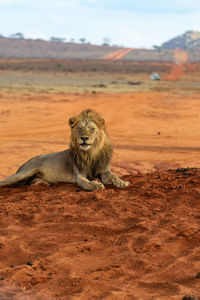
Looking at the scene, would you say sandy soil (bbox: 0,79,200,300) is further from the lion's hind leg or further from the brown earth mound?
the lion's hind leg

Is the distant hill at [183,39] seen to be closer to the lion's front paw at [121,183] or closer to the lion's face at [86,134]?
the lion's front paw at [121,183]

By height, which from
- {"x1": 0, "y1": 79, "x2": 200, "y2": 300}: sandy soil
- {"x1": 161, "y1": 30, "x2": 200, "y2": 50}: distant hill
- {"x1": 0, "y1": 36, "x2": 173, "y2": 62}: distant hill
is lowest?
{"x1": 0, "y1": 79, "x2": 200, "y2": 300}: sandy soil

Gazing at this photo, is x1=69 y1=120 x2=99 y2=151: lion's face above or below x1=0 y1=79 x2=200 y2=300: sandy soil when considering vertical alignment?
above

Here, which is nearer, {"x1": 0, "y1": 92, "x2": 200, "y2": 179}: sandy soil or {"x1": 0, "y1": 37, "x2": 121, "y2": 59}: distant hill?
{"x1": 0, "y1": 92, "x2": 200, "y2": 179}: sandy soil

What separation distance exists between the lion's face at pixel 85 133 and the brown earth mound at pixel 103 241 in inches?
30.8

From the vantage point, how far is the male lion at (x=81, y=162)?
24.4ft

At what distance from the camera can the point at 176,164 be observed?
1170cm

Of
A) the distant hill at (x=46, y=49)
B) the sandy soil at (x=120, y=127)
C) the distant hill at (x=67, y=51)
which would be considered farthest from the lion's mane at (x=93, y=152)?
the distant hill at (x=46, y=49)

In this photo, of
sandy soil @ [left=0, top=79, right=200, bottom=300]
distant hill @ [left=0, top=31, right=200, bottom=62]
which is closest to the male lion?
sandy soil @ [left=0, top=79, right=200, bottom=300]

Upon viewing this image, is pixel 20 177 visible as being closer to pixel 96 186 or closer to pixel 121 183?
pixel 96 186

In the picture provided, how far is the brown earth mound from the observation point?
426cm

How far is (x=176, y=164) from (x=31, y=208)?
5752mm

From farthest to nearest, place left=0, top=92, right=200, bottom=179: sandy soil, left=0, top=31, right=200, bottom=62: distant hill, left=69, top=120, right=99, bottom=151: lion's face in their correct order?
left=0, top=31, right=200, bottom=62: distant hill, left=0, top=92, right=200, bottom=179: sandy soil, left=69, top=120, right=99, bottom=151: lion's face

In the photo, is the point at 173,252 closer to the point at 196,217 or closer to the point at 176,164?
the point at 196,217
